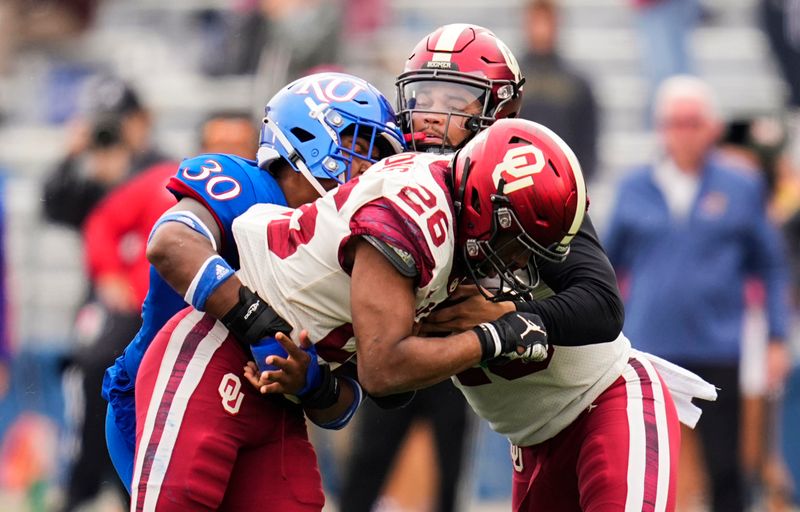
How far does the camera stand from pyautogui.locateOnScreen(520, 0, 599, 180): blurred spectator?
981 cm

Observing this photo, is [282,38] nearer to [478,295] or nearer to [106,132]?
[106,132]

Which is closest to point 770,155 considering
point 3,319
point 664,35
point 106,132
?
point 664,35

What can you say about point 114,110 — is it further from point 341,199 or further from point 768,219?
point 341,199

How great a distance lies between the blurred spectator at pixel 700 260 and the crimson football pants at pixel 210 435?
384 cm

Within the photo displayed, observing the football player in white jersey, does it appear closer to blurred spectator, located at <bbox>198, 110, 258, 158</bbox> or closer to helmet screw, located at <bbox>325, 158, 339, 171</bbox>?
helmet screw, located at <bbox>325, 158, 339, 171</bbox>

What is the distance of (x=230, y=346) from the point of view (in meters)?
4.45

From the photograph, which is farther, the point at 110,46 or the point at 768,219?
the point at 110,46

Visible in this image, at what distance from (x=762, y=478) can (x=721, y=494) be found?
4.11 ft

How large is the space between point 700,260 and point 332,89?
12.7ft

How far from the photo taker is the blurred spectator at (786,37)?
10953 mm

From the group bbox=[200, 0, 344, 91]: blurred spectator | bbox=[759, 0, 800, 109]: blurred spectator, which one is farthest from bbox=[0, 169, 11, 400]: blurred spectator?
bbox=[759, 0, 800, 109]: blurred spectator

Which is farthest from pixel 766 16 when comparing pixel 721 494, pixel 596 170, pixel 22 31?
pixel 22 31

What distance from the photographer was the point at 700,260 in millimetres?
8062

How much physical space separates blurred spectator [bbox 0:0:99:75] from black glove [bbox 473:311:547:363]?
9.01 metres
